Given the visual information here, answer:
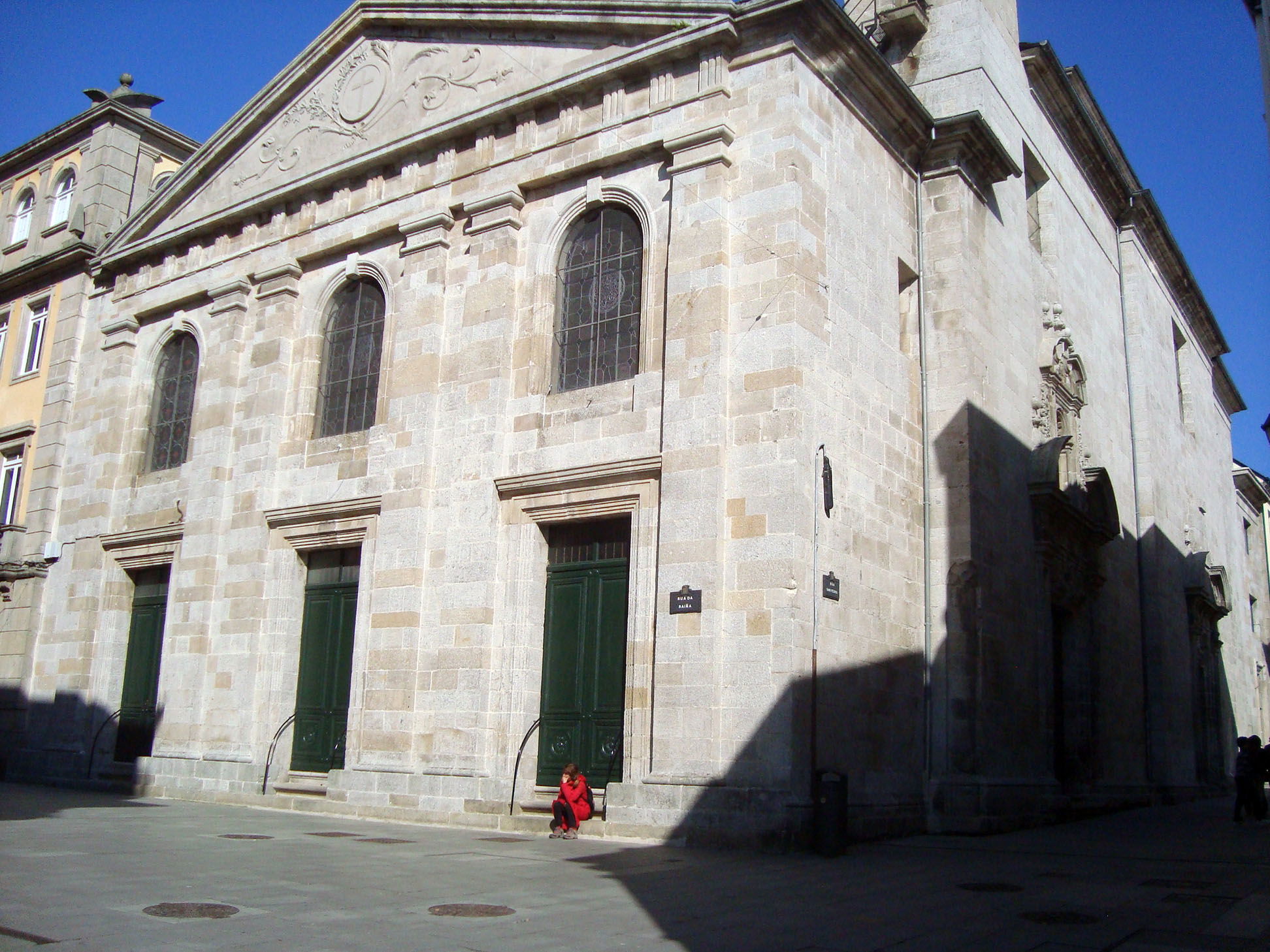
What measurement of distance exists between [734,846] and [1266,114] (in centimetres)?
844

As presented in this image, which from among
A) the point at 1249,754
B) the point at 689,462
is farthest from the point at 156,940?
the point at 1249,754

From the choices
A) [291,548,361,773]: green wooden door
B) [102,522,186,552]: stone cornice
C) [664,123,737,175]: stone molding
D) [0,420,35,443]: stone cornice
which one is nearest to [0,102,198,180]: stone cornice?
[0,420,35,443]: stone cornice

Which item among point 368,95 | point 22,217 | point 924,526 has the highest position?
point 22,217

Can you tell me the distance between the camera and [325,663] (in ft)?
58.3

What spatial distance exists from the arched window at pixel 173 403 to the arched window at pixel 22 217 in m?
7.77

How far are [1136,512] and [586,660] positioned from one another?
15.2 metres

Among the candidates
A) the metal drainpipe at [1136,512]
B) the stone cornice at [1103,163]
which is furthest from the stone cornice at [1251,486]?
the metal drainpipe at [1136,512]

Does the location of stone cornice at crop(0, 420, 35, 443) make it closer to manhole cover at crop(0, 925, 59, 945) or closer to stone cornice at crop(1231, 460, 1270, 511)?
manhole cover at crop(0, 925, 59, 945)

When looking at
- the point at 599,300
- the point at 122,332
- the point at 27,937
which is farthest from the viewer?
the point at 122,332

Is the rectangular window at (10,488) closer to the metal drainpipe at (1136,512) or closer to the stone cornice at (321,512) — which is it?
the stone cornice at (321,512)

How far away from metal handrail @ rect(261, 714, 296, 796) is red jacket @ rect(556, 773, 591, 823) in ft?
19.9

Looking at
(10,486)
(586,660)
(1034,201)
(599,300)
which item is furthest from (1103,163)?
(10,486)

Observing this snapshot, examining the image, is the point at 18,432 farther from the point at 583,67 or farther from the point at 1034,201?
the point at 1034,201

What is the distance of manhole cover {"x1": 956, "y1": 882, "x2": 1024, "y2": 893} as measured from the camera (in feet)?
32.2
